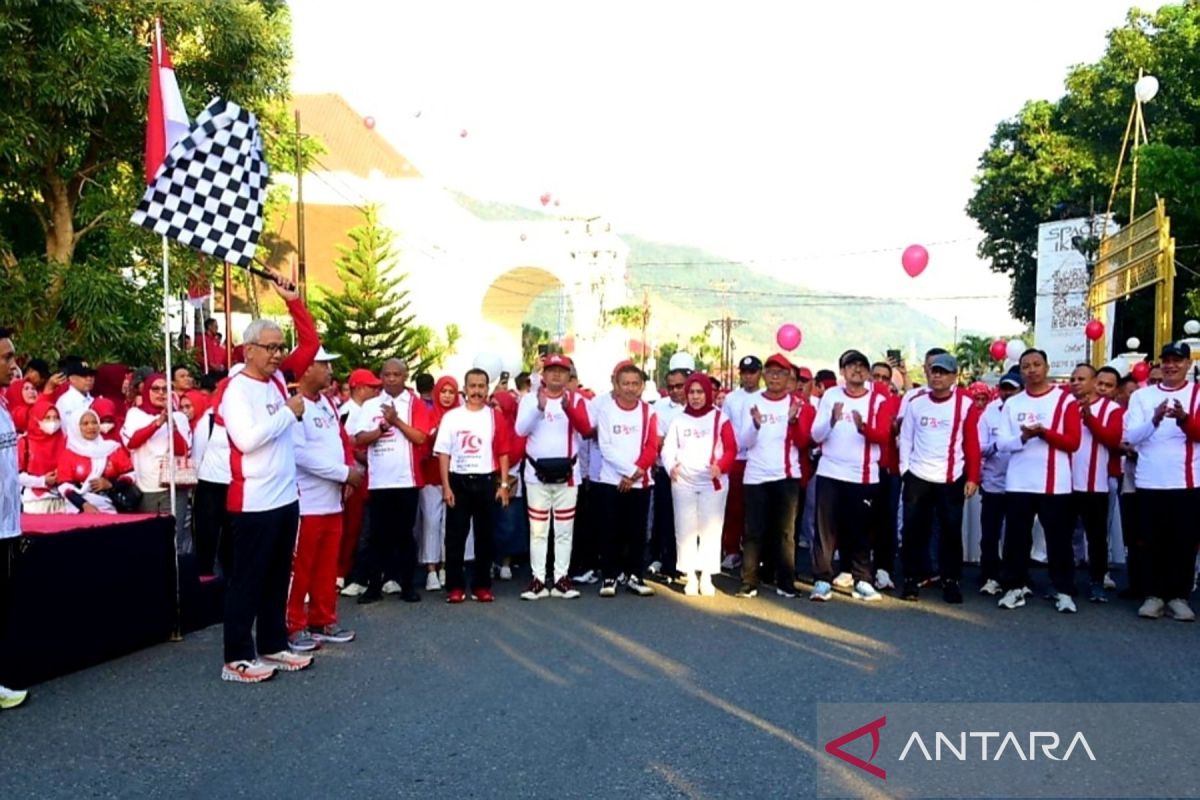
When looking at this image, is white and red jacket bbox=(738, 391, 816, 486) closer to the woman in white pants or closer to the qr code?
the woman in white pants

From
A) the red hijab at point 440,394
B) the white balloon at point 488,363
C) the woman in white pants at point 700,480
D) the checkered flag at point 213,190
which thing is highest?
the checkered flag at point 213,190

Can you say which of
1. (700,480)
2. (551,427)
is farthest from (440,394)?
(700,480)

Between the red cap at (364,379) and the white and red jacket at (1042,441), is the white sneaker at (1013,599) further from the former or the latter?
the red cap at (364,379)

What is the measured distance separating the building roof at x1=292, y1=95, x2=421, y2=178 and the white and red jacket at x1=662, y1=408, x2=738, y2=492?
187ft

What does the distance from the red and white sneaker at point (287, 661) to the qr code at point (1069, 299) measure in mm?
29590

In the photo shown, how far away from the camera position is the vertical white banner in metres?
31.2

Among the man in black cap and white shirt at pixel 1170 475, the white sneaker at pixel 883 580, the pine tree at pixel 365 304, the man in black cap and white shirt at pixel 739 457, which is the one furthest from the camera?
the pine tree at pixel 365 304

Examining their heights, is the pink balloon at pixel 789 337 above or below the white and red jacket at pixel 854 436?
above

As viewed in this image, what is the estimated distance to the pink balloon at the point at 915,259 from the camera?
675 inches

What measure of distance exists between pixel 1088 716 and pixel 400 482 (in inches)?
209

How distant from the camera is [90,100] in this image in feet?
45.4

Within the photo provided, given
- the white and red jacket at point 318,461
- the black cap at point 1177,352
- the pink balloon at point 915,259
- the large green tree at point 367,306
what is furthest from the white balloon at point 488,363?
the large green tree at point 367,306

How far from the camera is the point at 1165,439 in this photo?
775cm

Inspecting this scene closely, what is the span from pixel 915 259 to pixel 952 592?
10.0 meters
